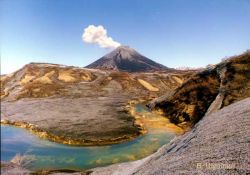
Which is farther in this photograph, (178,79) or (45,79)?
(178,79)

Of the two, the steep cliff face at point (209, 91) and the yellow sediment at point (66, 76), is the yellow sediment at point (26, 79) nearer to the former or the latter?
the yellow sediment at point (66, 76)

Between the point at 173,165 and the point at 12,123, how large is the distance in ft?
135

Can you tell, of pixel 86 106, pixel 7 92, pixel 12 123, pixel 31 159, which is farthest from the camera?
pixel 7 92

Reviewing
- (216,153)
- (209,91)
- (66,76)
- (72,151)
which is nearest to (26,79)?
(66,76)

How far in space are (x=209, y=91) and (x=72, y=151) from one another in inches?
1120

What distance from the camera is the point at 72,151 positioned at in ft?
120

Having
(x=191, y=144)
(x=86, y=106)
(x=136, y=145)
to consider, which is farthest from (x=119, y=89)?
(x=191, y=144)

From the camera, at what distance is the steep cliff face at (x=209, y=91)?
138 feet

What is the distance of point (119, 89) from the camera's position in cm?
10881

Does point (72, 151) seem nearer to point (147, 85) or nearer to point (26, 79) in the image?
point (26, 79)

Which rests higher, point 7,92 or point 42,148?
point 7,92

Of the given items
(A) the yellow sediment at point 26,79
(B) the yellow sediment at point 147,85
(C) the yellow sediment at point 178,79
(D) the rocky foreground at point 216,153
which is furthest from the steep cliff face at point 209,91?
(C) the yellow sediment at point 178,79

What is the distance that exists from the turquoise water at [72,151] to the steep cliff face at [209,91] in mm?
9127

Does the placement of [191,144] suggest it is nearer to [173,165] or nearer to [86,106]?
[173,165]
